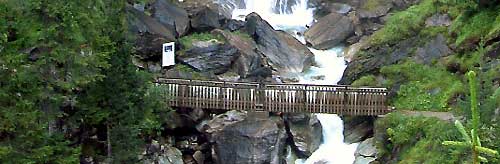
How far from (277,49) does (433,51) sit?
8.22 metres

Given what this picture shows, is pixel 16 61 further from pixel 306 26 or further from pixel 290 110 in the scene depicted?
pixel 306 26

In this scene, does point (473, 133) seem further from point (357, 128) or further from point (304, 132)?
point (357, 128)

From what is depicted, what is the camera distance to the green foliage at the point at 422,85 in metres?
22.7

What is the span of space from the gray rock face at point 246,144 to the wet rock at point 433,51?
806cm

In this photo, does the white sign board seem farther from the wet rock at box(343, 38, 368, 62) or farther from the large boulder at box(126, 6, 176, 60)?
the wet rock at box(343, 38, 368, 62)

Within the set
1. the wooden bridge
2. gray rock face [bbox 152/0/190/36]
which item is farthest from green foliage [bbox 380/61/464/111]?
gray rock face [bbox 152/0/190/36]

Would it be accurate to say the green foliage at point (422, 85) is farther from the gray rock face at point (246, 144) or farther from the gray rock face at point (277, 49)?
the gray rock face at point (277, 49)

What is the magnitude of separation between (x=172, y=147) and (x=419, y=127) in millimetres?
8622

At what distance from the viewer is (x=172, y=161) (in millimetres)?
21125

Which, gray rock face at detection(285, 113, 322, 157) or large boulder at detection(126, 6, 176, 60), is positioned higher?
large boulder at detection(126, 6, 176, 60)

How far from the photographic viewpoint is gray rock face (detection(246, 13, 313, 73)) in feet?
100

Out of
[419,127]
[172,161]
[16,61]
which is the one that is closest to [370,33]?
[419,127]

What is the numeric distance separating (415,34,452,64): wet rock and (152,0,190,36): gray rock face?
10.8 m

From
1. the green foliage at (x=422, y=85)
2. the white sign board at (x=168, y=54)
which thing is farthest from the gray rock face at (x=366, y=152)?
the white sign board at (x=168, y=54)
